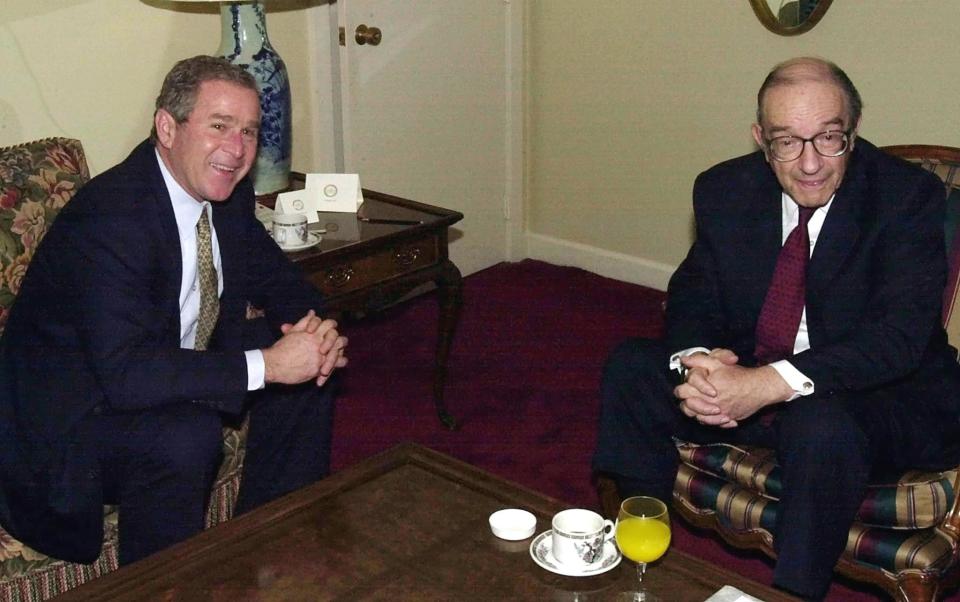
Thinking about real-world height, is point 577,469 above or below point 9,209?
below

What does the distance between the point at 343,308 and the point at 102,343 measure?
79cm

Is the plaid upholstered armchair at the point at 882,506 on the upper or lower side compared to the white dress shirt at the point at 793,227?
lower

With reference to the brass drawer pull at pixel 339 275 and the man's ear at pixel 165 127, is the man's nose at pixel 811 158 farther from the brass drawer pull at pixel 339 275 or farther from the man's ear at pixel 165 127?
the man's ear at pixel 165 127

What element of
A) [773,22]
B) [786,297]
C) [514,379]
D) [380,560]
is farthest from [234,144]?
[773,22]

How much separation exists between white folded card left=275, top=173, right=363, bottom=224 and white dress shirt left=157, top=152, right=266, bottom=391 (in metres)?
0.59

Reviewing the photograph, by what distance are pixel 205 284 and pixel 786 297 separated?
122 cm

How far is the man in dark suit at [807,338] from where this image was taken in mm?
2023

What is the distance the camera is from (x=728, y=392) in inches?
84.1

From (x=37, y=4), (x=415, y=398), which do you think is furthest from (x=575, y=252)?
(x=37, y=4)

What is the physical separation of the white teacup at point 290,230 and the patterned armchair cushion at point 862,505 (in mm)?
1059

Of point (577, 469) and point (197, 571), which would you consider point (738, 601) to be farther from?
point (577, 469)

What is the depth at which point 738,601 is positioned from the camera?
162cm

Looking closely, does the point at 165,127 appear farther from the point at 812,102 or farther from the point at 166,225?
the point at 812,102

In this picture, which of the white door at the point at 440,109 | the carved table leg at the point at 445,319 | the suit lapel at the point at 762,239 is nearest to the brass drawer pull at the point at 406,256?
the carved table leg at the point at 445,319
